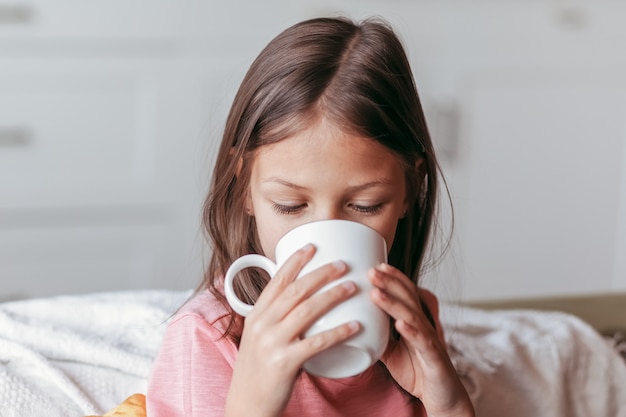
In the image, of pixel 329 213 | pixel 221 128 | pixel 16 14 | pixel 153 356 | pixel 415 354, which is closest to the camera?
pixel 329 213

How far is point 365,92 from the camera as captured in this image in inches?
38.1

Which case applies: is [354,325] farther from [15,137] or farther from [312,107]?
[15,137]

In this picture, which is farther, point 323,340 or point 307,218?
point 307,218

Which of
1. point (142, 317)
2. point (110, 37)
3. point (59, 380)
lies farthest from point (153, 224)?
point (59, 380)

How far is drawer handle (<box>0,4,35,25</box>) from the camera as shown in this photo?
2.24 m

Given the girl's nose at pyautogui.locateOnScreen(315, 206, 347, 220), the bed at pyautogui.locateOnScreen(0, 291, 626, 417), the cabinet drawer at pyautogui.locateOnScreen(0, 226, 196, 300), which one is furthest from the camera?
the cabinet drawer at pyautogui.locateOnScreen(0, 226, 196, 300)

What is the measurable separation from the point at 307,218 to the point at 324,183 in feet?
0.13

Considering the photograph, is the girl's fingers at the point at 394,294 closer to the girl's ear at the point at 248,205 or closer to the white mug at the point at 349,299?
the white mug at the point at 349,299

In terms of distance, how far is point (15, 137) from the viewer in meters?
2.32

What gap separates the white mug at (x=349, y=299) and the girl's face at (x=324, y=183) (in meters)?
0.07

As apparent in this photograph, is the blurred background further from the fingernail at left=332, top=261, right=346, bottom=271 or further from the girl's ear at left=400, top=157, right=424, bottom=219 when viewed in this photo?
the fingernail at left=332, top=261, right=346, bottom=271

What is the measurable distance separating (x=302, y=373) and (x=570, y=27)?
186 cm

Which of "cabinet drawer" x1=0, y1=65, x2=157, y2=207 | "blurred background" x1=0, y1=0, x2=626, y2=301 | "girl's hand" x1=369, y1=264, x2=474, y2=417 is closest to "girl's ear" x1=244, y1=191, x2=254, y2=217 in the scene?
"girl's hand" x1=369, y1=264, x2=474, y2=417

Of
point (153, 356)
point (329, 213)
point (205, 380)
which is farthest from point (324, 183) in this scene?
point (153, 356)
